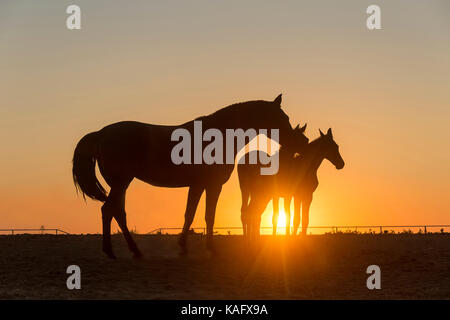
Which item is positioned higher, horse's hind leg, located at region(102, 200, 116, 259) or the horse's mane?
the horse's mane

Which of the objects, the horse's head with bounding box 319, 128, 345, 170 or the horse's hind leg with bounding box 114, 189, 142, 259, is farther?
the horse's head with bounding box 319, 128, 345, 170

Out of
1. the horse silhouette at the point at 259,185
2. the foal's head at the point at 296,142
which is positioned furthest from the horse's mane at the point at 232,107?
the horse silhouette at the point at 259,185

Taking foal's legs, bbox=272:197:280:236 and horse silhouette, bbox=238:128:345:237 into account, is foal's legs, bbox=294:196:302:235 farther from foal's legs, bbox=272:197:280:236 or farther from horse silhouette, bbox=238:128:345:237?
foal's legs, bbox=272:197:280:236

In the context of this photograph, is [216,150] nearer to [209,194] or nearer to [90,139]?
[209,194]

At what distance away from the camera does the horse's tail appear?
15.0m

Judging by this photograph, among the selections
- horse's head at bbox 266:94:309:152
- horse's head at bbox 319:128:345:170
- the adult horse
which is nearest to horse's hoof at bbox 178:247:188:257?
the adult horse

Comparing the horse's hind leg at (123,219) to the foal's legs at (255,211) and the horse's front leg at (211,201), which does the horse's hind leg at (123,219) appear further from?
the foal's legs at (255,211)

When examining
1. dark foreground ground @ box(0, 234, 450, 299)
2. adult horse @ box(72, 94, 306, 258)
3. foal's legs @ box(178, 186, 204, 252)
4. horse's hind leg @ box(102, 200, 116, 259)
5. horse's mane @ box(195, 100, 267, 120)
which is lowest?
dark foreground ground @ box(0, 234, 450, 299)

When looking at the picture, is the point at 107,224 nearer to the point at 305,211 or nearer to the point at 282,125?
the point at 282,125

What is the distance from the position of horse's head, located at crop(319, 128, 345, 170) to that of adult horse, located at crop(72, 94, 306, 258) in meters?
4.50

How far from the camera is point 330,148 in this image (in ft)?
64.0

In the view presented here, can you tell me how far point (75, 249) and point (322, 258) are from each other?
261 inches

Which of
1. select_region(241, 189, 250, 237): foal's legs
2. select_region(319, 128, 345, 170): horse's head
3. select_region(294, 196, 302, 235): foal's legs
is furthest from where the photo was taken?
select_region(319, 128, 345, 170): horse's head

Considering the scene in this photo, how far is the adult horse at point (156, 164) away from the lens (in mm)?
14742
